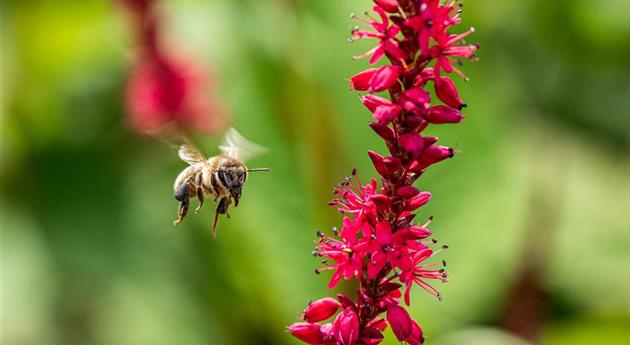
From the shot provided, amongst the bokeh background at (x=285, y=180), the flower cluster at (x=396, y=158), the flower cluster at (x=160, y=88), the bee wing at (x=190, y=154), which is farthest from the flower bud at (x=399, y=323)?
the flower cluster at (x=160, y=88)

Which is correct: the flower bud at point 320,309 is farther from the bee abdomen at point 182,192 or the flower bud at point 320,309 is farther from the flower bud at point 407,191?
the bee abdomen at point 182,192

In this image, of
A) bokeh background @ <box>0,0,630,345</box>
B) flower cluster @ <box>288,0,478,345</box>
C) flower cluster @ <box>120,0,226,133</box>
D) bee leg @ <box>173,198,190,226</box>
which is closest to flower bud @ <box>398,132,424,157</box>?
flower cluster @ <box>288,0,478,345</box>

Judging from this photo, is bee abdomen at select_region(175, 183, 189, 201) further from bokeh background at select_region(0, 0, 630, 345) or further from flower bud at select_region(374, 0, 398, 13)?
bokeh background at select_region(0, 0, 630, 345)

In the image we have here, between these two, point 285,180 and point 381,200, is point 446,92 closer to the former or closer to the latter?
point 381,200

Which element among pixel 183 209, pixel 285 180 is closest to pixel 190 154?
pixel 183 209

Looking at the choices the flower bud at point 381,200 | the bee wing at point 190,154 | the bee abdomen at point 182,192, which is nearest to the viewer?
the flower bud at point 381,200

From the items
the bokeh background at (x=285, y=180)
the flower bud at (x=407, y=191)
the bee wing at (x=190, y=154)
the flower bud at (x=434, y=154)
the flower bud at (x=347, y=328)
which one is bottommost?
the flower bud at (x=347, y=328)

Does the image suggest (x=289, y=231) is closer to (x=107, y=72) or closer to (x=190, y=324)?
(x=190, y=324)

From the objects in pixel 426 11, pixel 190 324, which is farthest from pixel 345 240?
pixel 190 324
